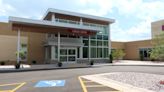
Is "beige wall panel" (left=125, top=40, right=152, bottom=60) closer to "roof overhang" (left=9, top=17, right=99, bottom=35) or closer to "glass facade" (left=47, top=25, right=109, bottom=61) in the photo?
"glass facade" (left=47, top=25, right=109, bottom=61)

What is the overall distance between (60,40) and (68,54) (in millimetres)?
2694

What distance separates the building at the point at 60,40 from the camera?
26.0m

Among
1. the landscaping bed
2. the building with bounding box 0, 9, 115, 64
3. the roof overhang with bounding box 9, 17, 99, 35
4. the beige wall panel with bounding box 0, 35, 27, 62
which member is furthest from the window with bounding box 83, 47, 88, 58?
the landscaping bed

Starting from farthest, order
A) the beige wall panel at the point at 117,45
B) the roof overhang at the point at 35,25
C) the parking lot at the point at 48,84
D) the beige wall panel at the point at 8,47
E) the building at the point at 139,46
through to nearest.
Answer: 1. the beige wall panel at the point at 117,45
2. the building at the point at 139,46
3. the beige wall panel at the point at 8,47
4. the roof overhang at the point at 35,25
5. the parking lot at the point at 48,84

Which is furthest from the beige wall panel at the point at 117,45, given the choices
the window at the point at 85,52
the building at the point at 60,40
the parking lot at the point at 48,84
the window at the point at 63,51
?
the parking lot at the point at 48,84

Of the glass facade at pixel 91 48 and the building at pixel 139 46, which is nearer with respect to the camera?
the glass facade at pixel 91 48

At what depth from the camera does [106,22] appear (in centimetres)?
3372

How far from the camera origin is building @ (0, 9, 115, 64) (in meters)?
26.0

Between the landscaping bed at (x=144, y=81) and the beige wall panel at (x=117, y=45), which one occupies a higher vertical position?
the beige wall panel at (x=117, y=45)

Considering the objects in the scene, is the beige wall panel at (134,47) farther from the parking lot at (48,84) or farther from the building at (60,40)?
the parking lot at (48,84)

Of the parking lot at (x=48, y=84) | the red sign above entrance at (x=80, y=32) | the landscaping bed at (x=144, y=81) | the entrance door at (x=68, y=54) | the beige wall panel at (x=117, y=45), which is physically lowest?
the parking lot at (x=48, y=84)

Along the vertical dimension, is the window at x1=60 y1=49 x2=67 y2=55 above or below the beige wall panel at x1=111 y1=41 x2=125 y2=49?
below

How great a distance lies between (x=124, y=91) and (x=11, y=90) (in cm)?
551

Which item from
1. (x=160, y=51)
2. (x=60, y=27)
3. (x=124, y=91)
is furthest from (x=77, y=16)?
(x=124, y=91)
